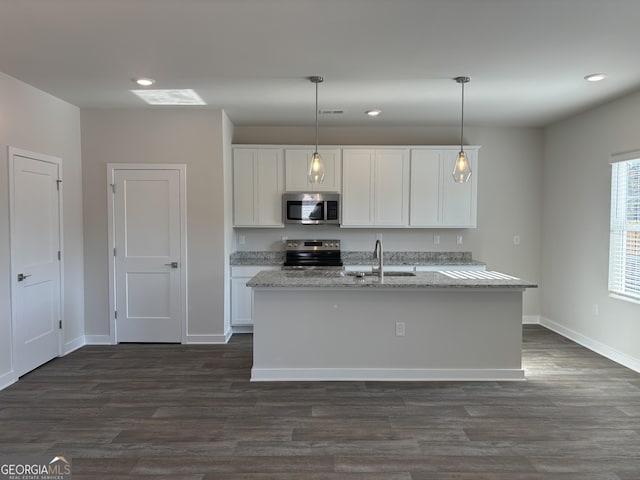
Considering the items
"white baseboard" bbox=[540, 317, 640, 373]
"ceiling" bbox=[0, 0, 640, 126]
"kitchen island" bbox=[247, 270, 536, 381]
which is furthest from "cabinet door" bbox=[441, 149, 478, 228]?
"kitchen island" bbox=[247, 270, 536, 381]

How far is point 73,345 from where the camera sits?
15.4 feet

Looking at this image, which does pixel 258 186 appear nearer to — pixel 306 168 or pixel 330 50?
pixel 306 168

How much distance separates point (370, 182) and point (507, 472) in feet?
12.5

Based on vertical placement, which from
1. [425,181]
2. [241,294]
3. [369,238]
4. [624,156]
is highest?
[624,156]

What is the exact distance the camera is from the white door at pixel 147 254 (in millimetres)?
4836

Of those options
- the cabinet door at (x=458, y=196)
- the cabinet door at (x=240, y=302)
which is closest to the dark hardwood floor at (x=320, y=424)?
the cabinet door at (x=240, y=302)

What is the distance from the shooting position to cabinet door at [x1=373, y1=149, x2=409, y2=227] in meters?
5.48

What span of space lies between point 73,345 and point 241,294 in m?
1.99

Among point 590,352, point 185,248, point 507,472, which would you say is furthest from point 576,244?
point 185,248

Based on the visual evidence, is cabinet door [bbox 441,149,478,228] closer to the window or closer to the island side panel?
the window

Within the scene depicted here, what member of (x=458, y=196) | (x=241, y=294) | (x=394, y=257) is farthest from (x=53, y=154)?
(x=458, y=196)

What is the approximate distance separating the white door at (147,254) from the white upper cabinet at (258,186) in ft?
Result: 2.78

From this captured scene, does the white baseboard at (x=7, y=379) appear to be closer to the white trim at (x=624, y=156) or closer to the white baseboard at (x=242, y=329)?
the white baseboard at (x=242, y=329)

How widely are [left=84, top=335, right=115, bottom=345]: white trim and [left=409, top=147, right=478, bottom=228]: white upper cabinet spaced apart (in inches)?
162
